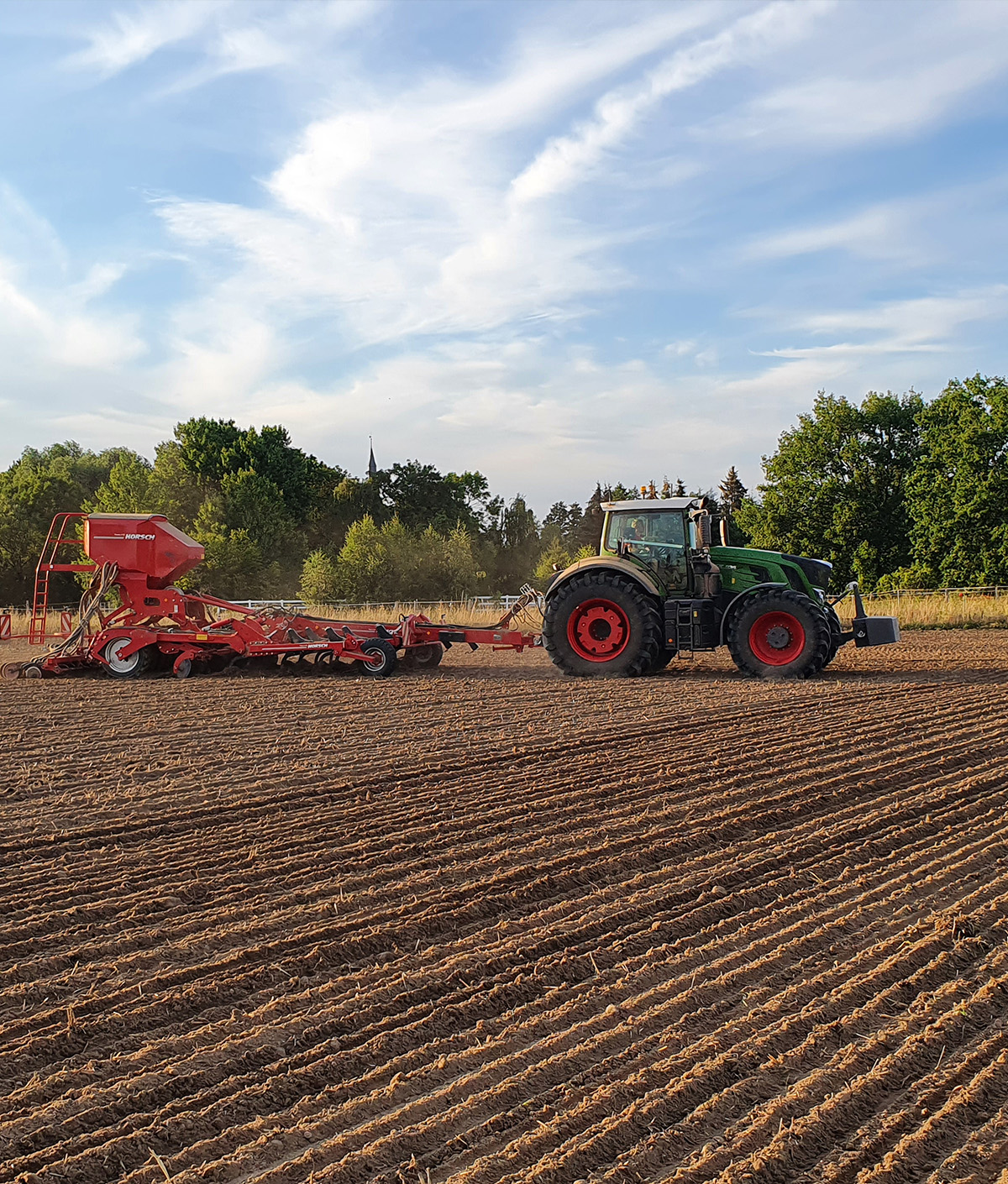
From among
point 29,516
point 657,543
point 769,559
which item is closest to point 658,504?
point 657,543

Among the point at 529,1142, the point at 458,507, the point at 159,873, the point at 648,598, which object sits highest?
the point at 458,507

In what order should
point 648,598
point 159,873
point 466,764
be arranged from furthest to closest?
point 648,598
point 466,764
point 159,873

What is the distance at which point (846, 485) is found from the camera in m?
42.7

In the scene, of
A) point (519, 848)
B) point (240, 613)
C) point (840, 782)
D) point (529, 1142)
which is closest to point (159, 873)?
point (519, 848)

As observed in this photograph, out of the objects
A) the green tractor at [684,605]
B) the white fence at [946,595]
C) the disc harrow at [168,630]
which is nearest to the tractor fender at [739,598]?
the green tractor at [684,605]

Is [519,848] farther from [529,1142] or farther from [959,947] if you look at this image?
[529,1142]

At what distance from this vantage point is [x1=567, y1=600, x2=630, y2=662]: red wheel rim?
12.2 m

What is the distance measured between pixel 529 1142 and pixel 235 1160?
0.77 m

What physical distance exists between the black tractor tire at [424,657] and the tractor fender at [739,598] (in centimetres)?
377

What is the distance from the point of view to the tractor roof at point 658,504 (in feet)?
39.7

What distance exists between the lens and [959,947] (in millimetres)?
4105

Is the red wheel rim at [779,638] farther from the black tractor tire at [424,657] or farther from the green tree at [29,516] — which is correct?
the green tree at [29,516]

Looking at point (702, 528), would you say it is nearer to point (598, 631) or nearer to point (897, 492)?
point (598, 631)

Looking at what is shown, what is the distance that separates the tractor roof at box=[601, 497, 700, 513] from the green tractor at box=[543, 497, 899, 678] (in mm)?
14
